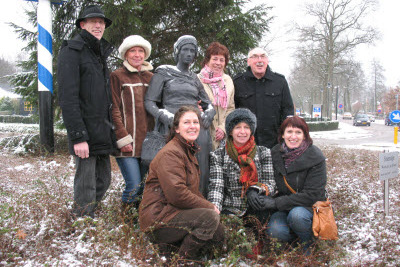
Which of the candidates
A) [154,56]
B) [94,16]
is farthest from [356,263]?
[154,56]

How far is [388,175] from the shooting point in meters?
4.43

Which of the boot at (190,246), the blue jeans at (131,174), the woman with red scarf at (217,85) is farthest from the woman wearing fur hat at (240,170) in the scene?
the blue jeans at (131,174)

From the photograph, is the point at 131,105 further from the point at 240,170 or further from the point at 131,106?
the point at 240,170

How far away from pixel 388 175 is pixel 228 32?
5.29 meters

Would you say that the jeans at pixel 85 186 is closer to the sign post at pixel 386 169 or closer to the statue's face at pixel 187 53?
the statue's face at pixel 187 53

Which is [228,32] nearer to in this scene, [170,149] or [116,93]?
[116,93]

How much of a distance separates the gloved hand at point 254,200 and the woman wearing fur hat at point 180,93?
1.49 feet

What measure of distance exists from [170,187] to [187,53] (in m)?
1.52

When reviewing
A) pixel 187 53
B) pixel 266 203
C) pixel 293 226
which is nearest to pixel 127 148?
pixel 187 53

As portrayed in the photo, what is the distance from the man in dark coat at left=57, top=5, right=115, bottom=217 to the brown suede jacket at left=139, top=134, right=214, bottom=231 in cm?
62

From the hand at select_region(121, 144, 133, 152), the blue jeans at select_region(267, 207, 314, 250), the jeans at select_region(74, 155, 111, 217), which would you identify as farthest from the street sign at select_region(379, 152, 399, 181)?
the jeans at select_region(74, 155, 111, 217)

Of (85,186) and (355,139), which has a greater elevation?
(85,186)

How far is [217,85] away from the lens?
13.3 feet

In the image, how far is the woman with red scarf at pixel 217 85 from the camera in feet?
13.0
